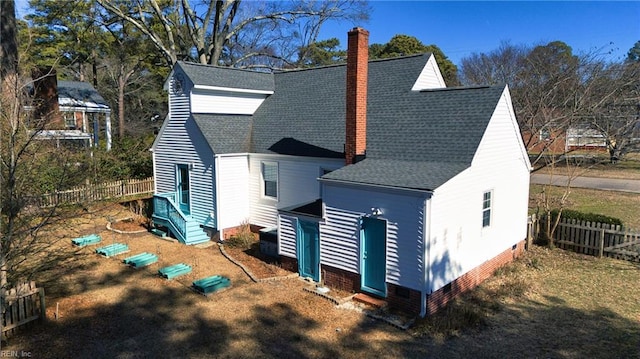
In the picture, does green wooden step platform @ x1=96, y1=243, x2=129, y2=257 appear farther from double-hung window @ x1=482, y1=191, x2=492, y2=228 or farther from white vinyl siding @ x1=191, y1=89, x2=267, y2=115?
double-hung window @ x1=482, y1=191, x2=492, y2=228

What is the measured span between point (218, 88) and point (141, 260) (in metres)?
8.13

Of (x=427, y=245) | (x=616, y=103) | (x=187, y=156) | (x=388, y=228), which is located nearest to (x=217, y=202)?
(x=187, y=156)

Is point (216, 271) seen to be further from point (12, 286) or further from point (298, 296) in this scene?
point (12, 286)

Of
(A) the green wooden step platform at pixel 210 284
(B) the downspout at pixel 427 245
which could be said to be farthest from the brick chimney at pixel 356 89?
(A) the green wooden step platform at pixel 210 284

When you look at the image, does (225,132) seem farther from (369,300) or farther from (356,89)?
(369,300)

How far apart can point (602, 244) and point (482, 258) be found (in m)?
6.27

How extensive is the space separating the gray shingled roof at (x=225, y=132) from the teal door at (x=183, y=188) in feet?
8.11

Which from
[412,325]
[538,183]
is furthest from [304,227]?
[538,183]

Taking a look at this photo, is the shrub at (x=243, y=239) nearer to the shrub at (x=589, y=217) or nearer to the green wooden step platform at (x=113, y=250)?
the green wooden step platform at (x=113, y=250)

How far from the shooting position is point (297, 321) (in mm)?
10883

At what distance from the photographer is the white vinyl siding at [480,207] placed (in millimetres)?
11297

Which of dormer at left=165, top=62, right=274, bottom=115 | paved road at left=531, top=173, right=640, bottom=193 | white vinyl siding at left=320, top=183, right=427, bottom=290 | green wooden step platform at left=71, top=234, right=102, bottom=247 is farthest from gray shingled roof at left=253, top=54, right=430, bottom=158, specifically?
paved road at left=531, top=173, right=640, bottom=193

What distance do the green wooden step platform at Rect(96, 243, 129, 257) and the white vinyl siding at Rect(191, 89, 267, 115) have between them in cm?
628

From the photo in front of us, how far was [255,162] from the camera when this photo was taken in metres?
18.4
